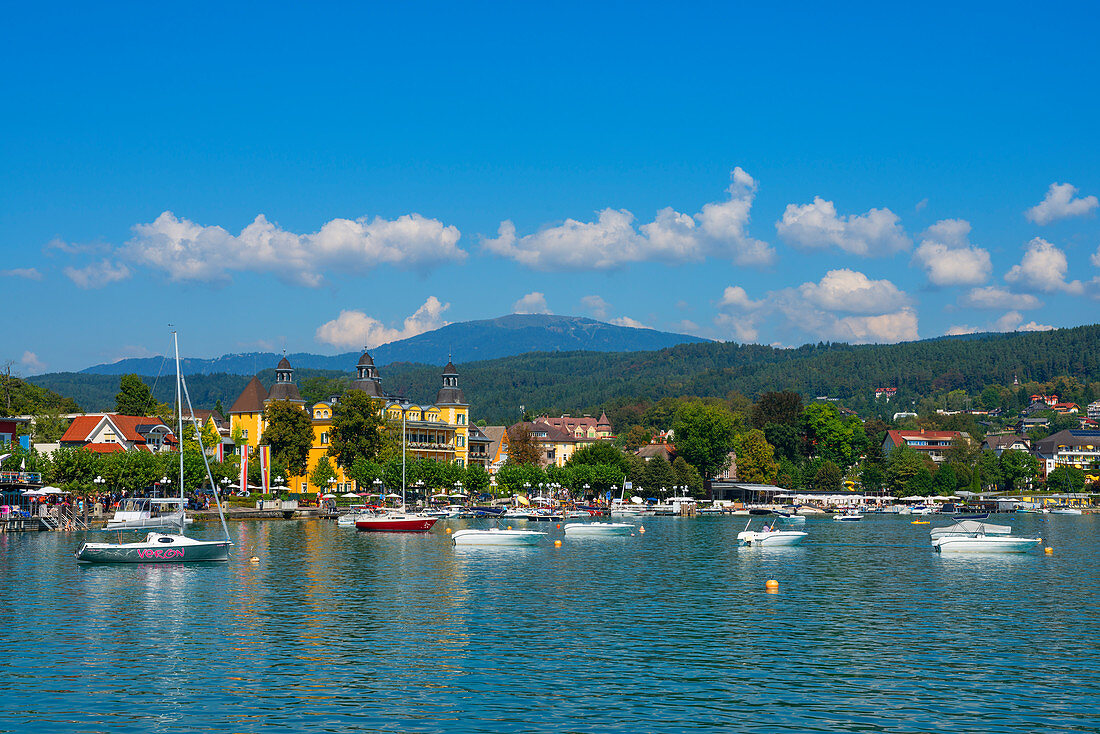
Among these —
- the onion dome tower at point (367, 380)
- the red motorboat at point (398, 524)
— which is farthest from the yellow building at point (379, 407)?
the red motorboat at point (398, 524)

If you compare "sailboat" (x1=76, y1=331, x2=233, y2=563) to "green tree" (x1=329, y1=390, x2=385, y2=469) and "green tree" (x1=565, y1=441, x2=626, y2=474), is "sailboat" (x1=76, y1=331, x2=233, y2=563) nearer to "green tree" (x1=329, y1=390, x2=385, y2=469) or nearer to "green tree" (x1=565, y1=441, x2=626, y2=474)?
"green tree" (x1=329, y1=390, x2=385, y2=469)

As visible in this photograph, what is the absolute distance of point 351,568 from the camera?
5534 centimetres

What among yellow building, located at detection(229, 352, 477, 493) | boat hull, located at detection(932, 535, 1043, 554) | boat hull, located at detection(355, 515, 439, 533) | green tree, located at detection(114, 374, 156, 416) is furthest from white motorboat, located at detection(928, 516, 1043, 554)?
green tree, located at detection(114, 374, 156, 416)

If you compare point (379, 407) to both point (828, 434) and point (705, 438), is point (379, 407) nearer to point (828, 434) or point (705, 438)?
point (705, 438)

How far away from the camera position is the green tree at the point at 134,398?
135625mm

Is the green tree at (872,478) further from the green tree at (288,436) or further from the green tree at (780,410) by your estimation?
the green tree at (288,436)

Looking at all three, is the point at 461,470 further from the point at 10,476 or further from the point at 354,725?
the point at 354,725

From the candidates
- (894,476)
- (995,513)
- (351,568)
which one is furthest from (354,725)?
(894,476)

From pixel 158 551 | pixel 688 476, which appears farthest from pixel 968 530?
pixel 688 476

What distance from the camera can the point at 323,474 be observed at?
125188mm

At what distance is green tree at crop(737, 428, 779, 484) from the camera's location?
6757 inches

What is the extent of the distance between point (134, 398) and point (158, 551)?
289 feet

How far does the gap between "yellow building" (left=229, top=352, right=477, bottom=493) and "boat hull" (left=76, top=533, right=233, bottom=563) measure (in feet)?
241

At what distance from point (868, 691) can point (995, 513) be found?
13972 cm
